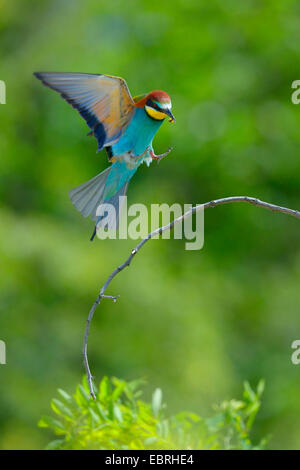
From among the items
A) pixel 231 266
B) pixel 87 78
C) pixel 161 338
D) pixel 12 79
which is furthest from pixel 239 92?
pixel 87 78

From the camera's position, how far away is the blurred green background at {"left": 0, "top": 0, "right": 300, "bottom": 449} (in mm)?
3287

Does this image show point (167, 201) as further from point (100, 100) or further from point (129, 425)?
point (100, 100)

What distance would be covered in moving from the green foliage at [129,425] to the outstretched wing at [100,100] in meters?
0.54

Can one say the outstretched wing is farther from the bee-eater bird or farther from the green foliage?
the green foliage

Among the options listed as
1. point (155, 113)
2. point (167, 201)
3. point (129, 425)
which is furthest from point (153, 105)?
point (167, 201)

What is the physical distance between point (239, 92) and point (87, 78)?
3849mm

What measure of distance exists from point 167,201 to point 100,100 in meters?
3.00

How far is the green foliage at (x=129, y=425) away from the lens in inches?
37.8

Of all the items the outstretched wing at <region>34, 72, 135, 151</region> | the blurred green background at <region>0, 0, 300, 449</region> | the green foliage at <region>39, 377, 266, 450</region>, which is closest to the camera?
the outstretched wing at <region>34, 72, 135, 151</region>

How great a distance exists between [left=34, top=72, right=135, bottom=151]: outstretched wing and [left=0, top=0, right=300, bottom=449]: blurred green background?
2.44 m

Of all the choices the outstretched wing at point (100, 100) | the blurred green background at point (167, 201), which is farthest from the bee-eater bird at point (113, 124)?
the blurred green background at point (167, 201)

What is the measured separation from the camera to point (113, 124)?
0.52 meters

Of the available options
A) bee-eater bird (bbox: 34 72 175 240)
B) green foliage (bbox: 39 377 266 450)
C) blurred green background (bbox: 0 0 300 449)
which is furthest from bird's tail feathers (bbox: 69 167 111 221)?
Result: blurred green background (bbox: 0 0 300 449)
